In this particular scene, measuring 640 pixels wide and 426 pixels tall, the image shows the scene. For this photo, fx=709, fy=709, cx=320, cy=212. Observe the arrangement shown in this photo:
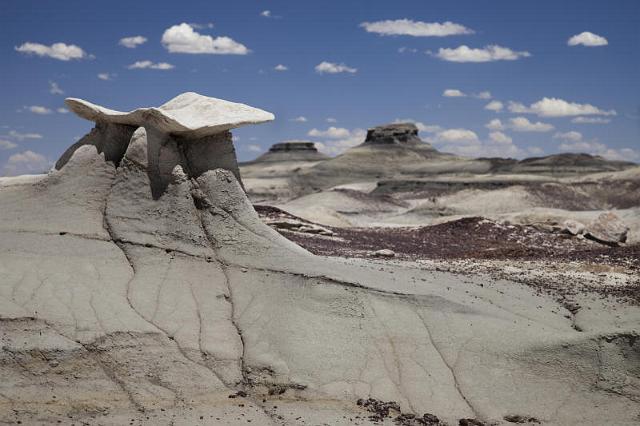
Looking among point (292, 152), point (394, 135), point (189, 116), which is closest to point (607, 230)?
point (189, 116)

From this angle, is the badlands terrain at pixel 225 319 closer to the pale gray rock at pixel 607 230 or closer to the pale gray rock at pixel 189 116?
the pale gray rock at pixel 189 116

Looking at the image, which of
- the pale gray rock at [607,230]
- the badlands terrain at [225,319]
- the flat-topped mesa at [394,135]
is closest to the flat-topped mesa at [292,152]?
the flat-topped mesa at [394,135]

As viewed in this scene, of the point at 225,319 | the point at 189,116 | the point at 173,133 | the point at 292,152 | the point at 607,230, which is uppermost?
the point at 292,152

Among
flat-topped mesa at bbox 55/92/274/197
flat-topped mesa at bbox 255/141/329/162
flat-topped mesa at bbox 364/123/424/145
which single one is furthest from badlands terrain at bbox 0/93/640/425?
flat-topped mesa at bbox 255/141/329/162

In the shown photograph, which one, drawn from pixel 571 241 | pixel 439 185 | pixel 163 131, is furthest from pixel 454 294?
pixel 439 185

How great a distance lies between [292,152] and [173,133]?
322 ft

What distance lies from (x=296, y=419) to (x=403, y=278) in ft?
12.1

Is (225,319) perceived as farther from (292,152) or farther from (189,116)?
(292,152)

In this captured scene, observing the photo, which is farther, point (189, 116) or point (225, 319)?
point (189, 116)

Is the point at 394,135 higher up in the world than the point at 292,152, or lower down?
higher up

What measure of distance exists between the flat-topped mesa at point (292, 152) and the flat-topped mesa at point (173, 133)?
9507cm

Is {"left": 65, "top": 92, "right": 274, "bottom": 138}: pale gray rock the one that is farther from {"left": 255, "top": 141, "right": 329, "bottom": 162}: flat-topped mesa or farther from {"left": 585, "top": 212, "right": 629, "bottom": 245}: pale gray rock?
{"left": 255, "top": 141, "right": 329, "bottom": 162}: flat-topped mesa

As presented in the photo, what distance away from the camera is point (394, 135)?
301ft

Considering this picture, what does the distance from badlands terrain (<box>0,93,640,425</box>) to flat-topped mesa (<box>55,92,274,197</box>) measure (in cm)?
3
